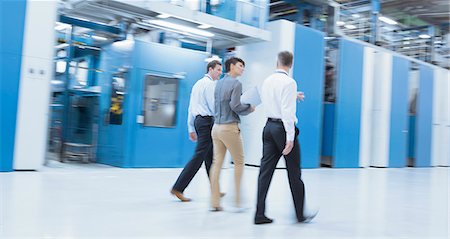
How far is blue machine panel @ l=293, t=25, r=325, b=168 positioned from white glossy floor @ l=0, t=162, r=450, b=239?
12.4 ft

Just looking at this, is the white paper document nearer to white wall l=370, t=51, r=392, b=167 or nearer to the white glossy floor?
the white glossy floor

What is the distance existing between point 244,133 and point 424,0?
987cm

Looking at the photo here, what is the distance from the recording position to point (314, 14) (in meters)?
11.5

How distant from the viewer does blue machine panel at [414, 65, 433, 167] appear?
1384 centimetres

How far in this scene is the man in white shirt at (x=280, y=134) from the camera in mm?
3314

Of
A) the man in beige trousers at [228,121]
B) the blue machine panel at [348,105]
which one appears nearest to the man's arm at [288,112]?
the man in beige trousers at [228,121]

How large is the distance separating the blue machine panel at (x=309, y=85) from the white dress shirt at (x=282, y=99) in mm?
6214

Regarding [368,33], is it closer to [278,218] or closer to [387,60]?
[387,60]

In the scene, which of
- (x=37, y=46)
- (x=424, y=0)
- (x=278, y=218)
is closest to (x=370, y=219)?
(x=278, y=218)

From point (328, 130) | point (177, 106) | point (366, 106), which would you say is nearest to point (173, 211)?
point (177, 106)

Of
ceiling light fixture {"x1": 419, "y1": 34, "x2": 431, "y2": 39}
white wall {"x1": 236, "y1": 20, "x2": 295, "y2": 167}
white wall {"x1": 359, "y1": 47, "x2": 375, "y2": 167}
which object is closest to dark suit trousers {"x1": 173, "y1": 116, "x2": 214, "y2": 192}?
white wall {"x1": 236, "y1": 20, "x2": 295, "y2": 167}

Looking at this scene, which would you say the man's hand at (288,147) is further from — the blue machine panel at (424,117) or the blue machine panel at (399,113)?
the blue machine panel at (424,117)

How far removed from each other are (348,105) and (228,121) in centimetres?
810

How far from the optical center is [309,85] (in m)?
9.90
